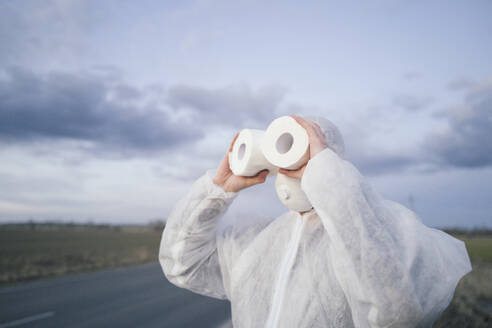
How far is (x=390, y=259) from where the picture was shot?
119 cm

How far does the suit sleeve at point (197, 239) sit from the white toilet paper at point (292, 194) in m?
0.32

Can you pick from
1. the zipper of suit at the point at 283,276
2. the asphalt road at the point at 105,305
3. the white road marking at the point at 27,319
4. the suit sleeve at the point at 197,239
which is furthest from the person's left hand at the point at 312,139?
the white road marking at the point at 27,319

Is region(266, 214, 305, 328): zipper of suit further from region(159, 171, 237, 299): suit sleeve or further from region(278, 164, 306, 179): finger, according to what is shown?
region(159, 171, 237, 299): suit sleeve

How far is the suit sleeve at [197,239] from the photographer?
1.89 metres

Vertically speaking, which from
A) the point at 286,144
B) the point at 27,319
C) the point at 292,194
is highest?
the point at 286,144

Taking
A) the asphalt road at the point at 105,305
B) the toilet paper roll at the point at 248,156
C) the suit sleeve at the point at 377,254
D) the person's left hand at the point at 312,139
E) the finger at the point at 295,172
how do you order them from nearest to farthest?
1. the suit sleeve at the point at 377,254
2. the person's left hand at the point at 312,139
3. the finger at the point at 295,172
4. the toilet paper roll at the point at 248,156
5. the asphalt road at the point at 105,305

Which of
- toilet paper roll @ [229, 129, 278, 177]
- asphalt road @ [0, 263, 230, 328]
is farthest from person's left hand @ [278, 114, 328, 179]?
asphalt road @ [0, 263, 230, 328]

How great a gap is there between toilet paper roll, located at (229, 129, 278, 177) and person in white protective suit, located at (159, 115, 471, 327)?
108 mm

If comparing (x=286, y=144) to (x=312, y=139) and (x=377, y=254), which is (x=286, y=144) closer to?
(x=312, y=139)

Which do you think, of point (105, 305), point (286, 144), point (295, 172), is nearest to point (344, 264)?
point (295, 172)

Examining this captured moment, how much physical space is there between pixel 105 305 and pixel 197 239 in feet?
19.9

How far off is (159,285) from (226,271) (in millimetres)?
8243

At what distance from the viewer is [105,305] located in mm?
6879

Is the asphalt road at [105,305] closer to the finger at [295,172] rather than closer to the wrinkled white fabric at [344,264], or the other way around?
the wrinkled white fabric at [344,264]
